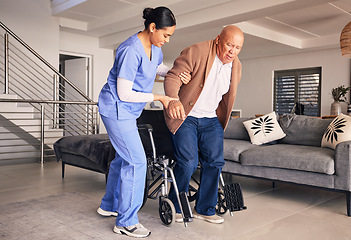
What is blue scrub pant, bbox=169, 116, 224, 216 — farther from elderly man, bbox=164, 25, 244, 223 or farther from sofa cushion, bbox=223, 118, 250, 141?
sofa cushion, bbox=223, 118, 250, 141

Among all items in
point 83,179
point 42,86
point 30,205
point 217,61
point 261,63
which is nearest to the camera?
point 217,61

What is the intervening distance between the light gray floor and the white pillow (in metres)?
0.51

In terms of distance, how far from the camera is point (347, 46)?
4.85 meters

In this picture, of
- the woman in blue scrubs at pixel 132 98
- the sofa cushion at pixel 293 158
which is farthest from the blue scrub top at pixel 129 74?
the sofa cushion at pixel 293 158

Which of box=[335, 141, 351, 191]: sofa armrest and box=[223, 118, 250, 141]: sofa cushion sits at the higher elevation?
Answer: box=[223, 118, 250, 141]: sofa cushion

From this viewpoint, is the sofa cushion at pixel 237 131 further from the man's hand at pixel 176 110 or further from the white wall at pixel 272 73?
the white wall at pixel 272 73

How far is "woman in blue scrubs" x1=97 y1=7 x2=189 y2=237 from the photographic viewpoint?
2059mm

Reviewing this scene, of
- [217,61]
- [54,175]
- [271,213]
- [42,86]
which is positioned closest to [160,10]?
[217,61]

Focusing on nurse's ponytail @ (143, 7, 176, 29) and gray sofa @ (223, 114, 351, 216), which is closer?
nurse's ponytail @ (143, 7, 176, 29)

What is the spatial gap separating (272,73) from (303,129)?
6.51 meters

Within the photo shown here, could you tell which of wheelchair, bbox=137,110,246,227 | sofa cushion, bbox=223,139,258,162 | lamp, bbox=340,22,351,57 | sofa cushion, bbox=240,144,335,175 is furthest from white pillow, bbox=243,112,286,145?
lamp, bbox=340,22,351,57

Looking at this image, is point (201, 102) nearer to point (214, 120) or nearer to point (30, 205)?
point (214, 120)

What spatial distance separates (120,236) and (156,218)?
460 millimetres

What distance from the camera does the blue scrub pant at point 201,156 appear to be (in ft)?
7.95
